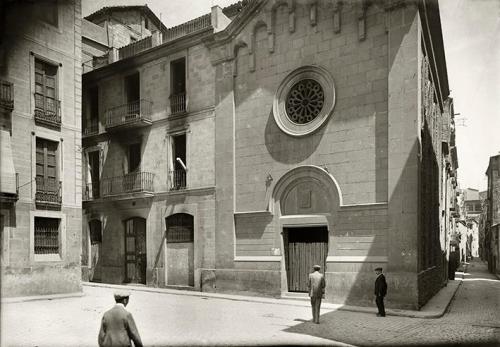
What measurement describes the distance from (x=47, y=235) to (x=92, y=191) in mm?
6765

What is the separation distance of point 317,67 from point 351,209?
5.30 m

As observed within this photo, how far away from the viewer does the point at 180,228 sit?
20391mm

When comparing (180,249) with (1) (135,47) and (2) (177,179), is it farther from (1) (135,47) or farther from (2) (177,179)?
(1) (135,47)

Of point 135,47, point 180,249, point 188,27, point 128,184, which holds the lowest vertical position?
point 180,249

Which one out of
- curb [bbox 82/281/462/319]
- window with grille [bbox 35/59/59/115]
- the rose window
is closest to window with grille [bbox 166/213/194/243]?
curb [bbox 82/281/462/319]

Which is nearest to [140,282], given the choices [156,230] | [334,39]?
[156,230]

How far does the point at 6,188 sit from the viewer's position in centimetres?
1563

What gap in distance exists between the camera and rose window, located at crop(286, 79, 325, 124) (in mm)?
16984

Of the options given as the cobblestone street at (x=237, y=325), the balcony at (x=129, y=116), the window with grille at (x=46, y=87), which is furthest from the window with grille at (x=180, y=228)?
the window with grille at (x=46, y=87)

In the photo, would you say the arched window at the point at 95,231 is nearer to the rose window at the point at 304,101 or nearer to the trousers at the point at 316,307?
the rose window at the point at 304,101

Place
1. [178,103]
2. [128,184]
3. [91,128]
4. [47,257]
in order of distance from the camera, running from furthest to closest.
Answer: [91,128], [128,184], [178,103], [47,257]

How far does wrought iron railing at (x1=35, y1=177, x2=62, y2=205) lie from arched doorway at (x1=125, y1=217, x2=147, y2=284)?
5033 mm

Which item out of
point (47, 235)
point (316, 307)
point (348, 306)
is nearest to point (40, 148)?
point (47, 235)

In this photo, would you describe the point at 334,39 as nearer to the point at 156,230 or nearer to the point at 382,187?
the point at 382,187
